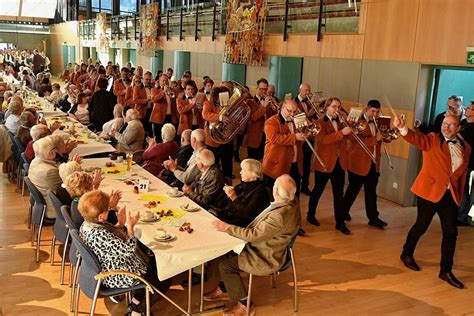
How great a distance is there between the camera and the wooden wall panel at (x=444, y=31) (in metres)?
6.72

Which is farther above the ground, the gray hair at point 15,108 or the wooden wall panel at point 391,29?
the wooden wall panel at point 391,29

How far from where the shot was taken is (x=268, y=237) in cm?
411

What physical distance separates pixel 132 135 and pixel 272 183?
2524 mm

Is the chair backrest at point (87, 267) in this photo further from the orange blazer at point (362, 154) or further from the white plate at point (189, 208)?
the orange blazer at point (362, 154)

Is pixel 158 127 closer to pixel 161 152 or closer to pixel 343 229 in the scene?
pixel 161 152

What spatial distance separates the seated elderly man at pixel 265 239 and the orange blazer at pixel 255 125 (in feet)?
13.4

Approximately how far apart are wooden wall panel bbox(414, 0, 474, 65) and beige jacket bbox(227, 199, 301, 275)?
412 cm

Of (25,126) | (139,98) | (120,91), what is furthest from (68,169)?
(120,91)

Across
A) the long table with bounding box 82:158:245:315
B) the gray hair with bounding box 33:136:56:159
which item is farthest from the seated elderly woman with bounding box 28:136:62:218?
the long table with bounding box 82:158:245:315

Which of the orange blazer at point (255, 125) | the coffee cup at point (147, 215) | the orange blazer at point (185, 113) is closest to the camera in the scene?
the coffee cup at point (147, 215)

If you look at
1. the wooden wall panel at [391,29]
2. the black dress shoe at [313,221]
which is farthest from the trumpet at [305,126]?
the wooden wall panel at [391,29]

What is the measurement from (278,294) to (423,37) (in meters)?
4.65

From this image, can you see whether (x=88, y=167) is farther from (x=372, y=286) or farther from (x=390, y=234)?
(x=390, y=234)

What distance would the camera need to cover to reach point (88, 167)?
6137mm
